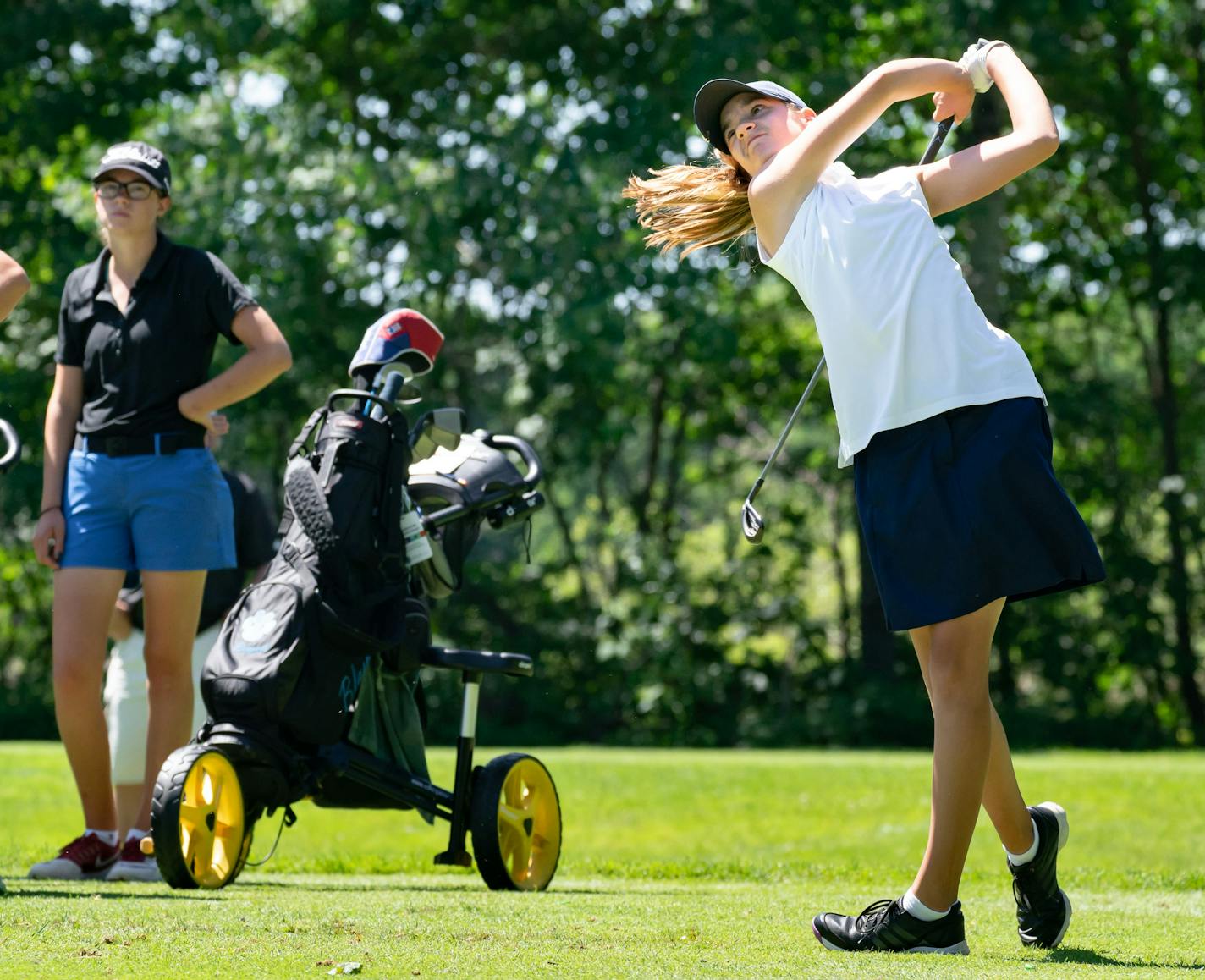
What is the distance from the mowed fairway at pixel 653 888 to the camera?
3.33m

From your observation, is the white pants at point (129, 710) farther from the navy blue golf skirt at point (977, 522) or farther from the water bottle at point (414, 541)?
the navy blue golf skirt at point (977, 522)

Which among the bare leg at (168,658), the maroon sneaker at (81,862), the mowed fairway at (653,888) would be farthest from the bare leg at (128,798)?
the maroon sneaker at (81,862)

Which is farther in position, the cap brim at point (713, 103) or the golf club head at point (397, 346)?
the golf club head at point (397, 346)

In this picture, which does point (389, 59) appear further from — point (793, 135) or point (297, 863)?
point (793, 135)

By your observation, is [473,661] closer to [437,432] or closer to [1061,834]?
[437,432]

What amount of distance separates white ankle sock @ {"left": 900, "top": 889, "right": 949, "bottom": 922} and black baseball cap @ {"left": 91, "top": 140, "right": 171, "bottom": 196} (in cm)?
313

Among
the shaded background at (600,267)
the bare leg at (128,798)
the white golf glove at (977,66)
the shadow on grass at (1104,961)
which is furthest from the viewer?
the shaded background at (600,267)

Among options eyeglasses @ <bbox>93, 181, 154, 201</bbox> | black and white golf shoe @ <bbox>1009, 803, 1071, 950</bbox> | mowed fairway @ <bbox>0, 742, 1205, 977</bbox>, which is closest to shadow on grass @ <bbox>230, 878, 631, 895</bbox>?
mowed fairway @ <bbox>0, 742, 1205, 977</bbox>

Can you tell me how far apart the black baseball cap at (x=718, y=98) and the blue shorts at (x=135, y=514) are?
80.7 inches

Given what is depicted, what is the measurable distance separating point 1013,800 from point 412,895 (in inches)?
66.0

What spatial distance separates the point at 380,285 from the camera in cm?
1589

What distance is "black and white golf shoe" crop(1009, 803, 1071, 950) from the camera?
3.87m

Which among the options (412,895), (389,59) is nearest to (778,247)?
(412,895)

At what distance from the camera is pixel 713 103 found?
4.11 metres
